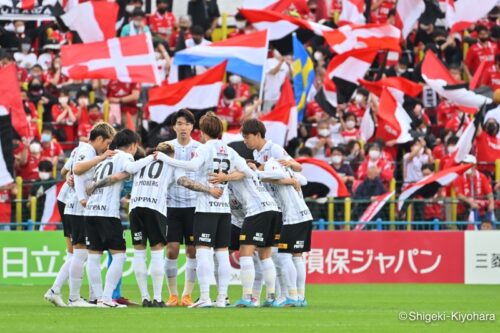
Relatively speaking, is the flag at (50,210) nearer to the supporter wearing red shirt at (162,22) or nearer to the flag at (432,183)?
the flag at (432,183)

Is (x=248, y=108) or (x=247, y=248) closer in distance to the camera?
(x=247, y=248)

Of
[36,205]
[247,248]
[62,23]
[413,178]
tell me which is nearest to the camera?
[247,248]

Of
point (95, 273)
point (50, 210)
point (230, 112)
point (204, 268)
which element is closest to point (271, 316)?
point (204, 268)

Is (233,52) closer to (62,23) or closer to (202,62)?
(202,62)

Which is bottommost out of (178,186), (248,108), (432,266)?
(432,266)

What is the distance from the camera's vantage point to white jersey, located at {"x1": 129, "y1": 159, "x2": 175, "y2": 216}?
17.9 m

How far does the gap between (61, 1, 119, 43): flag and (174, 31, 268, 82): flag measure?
6.68 feet

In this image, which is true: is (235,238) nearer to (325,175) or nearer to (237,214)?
(237,214)

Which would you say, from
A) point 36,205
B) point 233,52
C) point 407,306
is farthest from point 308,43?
point 407,306

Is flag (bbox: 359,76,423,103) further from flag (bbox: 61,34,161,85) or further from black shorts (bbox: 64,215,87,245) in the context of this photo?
black shorts (bbox: 64,215,87,245)

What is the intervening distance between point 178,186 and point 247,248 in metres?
1.23

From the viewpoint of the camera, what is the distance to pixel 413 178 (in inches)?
1095

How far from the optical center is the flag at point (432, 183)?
26344 millimetres

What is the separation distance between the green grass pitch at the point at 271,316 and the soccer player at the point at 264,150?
0.92 metres
